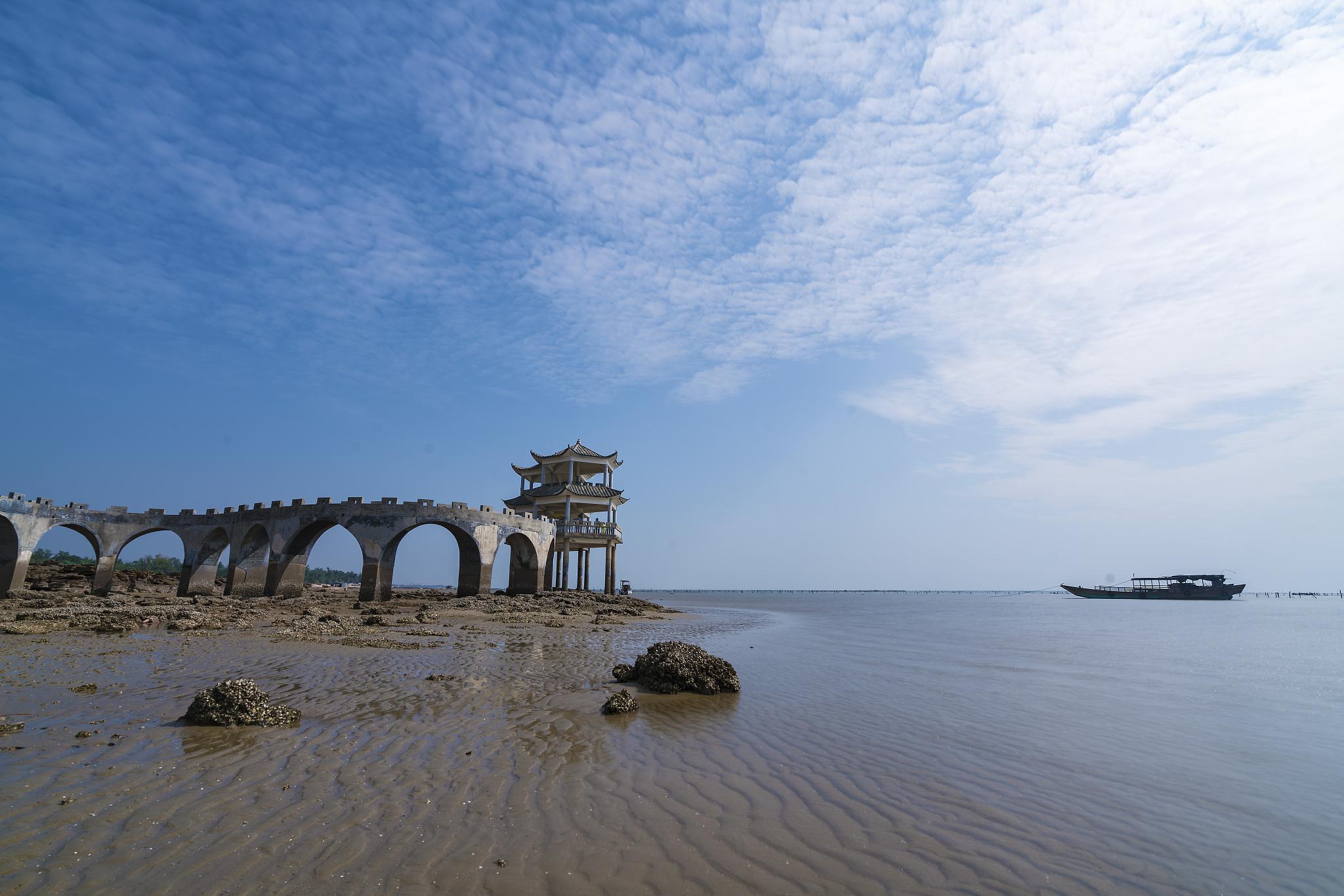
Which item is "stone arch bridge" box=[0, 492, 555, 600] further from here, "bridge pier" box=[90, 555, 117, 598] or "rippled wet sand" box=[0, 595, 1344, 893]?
"rippled wet sand" box=[0, 595, 1344, 893]

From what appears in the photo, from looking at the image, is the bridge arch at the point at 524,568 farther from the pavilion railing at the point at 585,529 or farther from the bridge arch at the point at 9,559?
the bridge arch at the point at 9,559

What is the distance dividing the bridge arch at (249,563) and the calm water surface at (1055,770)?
2797cm

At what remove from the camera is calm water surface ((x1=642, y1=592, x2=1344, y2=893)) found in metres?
4.29

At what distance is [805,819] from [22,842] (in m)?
5.09

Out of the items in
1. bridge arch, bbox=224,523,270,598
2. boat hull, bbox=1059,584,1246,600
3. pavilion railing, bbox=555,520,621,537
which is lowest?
boat hull, bbox=1059,584,1246,600

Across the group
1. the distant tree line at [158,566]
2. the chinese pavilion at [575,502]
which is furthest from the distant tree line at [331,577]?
the chinese pavilion at [575,502]

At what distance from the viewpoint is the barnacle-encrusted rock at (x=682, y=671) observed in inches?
382

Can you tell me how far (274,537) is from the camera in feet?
97.3

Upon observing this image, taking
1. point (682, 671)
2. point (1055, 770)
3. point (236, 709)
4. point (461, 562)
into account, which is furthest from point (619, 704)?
point (461, 562)

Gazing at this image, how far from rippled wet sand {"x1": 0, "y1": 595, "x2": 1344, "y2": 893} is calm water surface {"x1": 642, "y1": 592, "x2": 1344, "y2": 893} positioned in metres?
0.04

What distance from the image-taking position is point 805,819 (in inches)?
189

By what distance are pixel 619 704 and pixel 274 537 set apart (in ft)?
92.5

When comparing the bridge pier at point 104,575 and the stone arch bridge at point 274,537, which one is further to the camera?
the bridge pier at point 104,575

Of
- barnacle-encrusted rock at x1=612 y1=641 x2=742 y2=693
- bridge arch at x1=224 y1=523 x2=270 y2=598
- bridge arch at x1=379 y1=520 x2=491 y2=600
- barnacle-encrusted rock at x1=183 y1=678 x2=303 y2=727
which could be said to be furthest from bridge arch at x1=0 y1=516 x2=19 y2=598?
barnacle-encrusted rock at x1=612 y1=641 x2=742 y2=693
